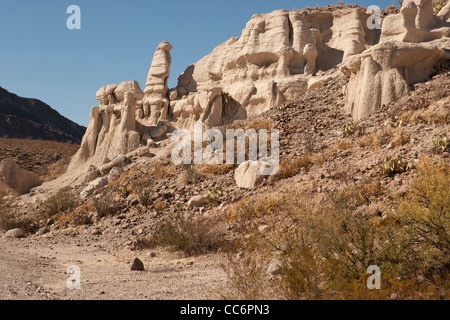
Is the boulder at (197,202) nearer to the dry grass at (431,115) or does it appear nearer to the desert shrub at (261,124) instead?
the desert shrub at (261,124)

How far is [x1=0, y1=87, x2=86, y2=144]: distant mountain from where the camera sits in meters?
64.0

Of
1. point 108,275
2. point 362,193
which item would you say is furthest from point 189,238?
point 362,193

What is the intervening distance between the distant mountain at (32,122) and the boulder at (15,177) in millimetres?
47353

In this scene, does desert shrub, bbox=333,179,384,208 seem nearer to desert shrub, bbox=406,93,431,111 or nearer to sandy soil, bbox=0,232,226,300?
sandy soil, bbox=0,232,226,300

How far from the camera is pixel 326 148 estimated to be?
11.1 meters

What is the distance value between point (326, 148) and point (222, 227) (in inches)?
178

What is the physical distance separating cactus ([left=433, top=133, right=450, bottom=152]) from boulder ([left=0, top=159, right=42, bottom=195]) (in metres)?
17.3

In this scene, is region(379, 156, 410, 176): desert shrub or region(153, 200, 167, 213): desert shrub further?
region(153, 200, 167, 213): desert shrub

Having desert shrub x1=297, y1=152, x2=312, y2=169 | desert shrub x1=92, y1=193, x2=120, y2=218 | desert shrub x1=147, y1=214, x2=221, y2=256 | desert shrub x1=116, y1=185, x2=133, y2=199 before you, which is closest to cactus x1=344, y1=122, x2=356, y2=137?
desert shrub x1=297, y1=152, x2=312, y2=169

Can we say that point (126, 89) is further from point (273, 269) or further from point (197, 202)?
point (273, 269)

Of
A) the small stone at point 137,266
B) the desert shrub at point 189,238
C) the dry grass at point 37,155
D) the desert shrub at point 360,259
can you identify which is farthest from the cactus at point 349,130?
the dry grass at point 37,155

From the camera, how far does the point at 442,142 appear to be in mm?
8172

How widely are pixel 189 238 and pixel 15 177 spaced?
46.7ft
